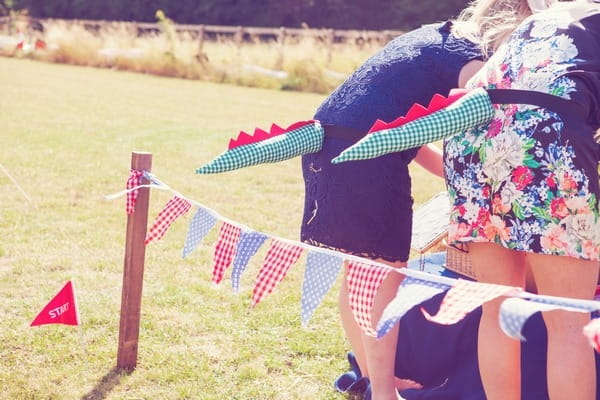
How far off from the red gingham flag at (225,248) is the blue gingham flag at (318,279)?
0.49 meters

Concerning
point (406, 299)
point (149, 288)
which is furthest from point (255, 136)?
point (149, 288)

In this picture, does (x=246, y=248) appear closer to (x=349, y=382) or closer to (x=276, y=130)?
(x=276, y=130)

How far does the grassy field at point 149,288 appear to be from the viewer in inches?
126

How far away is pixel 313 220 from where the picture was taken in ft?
9.06

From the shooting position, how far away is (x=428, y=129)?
2143 millimetres

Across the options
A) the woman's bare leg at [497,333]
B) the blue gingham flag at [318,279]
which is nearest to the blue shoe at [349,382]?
the woman's bare leg at [497,333]

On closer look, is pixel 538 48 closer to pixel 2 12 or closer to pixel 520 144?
pixel 520 144

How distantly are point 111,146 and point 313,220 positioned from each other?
6.60 metres

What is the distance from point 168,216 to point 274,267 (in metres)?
0.82

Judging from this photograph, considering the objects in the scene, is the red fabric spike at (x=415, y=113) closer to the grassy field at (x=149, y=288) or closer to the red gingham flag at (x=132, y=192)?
the red gingham flag at (x=132, y=192)

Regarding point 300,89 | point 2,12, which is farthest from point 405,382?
point 2,12

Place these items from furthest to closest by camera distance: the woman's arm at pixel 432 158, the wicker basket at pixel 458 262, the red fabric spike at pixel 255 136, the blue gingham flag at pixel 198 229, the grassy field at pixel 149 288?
the wicker basket at pixel 458 262 < the grassy field at pixel 149 288 < the woman's arm at pixel 432 158 < the blue gingham flag at pixel 198 229 < the red fabric spike at pixel 255 136

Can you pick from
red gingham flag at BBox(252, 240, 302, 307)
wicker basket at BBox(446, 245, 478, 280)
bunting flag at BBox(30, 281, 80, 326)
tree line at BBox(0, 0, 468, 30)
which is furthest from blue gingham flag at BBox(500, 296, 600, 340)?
tree line at BBox(0, 0, 468, 30)

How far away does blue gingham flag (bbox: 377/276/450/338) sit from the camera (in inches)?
71.1
